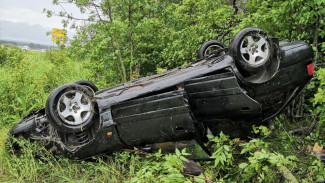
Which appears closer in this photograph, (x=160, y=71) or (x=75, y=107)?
(x=75, y=107)

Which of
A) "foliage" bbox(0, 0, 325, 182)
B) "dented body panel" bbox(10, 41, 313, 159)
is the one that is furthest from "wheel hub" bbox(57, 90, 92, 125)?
"foliage" bbox(0, 0, 325, 182)

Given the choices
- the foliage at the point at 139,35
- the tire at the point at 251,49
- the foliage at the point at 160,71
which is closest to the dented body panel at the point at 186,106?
the tire at the point at 251,49

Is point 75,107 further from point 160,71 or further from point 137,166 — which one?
point 160,71

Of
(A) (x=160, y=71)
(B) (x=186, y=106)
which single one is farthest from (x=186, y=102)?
(A) (x=160, y=71)

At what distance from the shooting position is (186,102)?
8.46ft

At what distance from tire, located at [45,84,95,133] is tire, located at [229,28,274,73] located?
184cm

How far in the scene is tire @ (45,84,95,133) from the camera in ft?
8.91

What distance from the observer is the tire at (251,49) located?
9.14 ft

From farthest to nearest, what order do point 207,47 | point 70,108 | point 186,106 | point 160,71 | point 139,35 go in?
point 139,35 → point 160,71 → point 207,47 → point 70,108 → point 186,106

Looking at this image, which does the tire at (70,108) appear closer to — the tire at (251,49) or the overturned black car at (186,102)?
the overturned black car at (186,102)

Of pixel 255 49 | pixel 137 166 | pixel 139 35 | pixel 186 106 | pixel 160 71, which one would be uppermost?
pixel 139 35

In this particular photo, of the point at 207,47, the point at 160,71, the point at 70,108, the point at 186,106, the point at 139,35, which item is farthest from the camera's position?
the point at 139,35

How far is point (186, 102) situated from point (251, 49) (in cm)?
108

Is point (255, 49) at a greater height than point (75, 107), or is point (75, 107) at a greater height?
point (255, 49)
